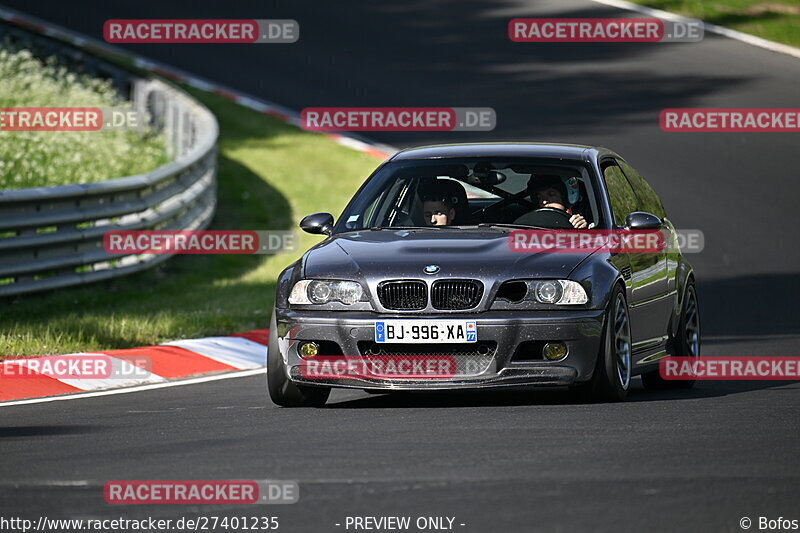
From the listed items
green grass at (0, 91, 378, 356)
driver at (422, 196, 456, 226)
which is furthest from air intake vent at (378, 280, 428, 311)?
green grass at (0, 91, 378, 356)

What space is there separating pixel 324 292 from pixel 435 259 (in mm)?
647

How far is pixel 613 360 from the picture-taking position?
30.2 feet

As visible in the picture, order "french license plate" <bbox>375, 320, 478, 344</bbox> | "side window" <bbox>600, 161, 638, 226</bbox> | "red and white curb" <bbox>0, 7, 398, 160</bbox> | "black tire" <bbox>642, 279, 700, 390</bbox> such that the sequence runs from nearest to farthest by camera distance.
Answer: "french license plate" <bbox>375, 320, 478, 344</bbox> → "side window" <bbox>600, 161, 638, 226</bbox> → "black tire" <bbox>642, 279, 700, 390</bbox> → "red and white curb" <bbox>0, 7, 398, 160</bbox>

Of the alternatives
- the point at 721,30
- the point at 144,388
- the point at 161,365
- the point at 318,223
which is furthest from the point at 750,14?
the point at 144,388

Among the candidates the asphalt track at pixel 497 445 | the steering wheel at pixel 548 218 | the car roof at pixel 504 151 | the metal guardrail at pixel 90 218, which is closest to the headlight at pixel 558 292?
the asphalt track at pixel 497 445

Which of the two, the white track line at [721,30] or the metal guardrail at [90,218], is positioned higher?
the metal guardrail at [90,218]

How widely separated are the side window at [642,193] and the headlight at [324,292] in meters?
2.75

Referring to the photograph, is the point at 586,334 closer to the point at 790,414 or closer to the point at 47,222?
the point at 790,414

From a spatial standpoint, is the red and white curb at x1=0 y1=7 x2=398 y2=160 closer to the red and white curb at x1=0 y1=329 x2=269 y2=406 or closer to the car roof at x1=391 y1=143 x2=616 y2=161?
the red and white curb at x1=0 y1=329 x2=269 y2=406

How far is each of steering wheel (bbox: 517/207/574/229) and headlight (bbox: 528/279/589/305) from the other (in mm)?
938

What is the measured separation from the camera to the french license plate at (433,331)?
8.89 metres

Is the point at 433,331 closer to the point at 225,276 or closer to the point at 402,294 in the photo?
the point at 402,294

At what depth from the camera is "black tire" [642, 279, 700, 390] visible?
11.1 meters

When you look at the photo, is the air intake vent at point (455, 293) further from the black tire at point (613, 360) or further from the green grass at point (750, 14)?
Result: the green grass at point (750, 14)
